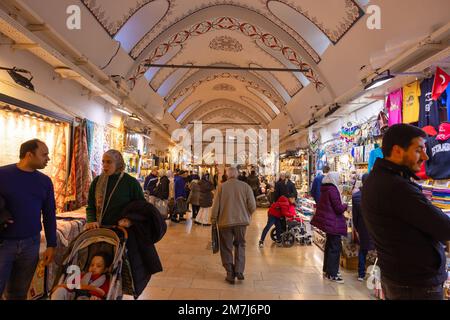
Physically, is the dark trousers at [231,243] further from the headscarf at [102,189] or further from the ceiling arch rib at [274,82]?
the ceiling arch rib at [274,82]

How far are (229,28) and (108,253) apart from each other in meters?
7.50

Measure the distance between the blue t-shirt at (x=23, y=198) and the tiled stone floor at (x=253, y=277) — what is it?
1617 mm

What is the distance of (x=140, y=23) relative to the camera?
6.29 m

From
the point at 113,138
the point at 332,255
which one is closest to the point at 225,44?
the point at 113,138

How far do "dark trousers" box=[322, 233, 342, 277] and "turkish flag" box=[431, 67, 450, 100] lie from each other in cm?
212

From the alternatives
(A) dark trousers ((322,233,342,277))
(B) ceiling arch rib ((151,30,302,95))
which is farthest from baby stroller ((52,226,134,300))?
(B) ceiling arch rib ((151,30,302,95))

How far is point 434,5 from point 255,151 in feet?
72.7

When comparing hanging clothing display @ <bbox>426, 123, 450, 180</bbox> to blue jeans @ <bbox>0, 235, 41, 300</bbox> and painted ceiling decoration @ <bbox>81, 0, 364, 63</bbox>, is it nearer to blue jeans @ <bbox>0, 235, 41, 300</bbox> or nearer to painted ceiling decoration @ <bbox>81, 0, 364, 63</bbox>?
painted ceiling decoration @ <bbox>81, 0, 364, 63</bbox>

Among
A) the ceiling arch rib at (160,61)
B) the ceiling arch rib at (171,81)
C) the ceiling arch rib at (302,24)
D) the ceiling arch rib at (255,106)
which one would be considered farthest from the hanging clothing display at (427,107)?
the ceiling arch rib at (255,106)

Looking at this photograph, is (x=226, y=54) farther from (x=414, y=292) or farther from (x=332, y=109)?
(x=414, y=292)

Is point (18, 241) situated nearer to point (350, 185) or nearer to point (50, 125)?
point (50, 125)

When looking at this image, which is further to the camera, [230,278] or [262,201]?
[262,201]

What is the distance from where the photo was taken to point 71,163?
16.7 feet
